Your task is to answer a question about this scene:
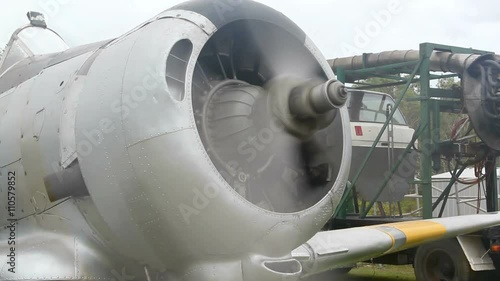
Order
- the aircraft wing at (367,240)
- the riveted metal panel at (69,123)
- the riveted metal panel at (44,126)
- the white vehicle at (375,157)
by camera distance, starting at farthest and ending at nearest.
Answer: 1. the white vehicle at (375,157)
2. the aircraft wing at (367,240)
3. the riveted metal panel at (44,126)
4. the riveted metal panel at (69,123)

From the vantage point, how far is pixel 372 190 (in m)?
9.29

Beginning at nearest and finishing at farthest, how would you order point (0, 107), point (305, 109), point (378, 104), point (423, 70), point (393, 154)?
1. point (305, 109)
2. point (0, 107)
3. point (423, 70)
4. point (393, 154)
5. point (378, 104)

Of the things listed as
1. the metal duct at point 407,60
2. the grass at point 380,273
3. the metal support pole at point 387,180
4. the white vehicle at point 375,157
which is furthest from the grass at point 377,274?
the metal duct at point 407,60

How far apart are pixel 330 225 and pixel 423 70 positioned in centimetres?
232

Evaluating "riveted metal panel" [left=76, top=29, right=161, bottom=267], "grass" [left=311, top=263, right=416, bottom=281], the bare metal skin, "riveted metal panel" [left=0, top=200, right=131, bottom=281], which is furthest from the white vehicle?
Result: "riveted metal panel" [left=76, top=29, right=161, bottom=267]

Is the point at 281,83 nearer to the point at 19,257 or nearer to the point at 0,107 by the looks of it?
the point at 19,257

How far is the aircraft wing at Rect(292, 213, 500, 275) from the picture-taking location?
4105mm

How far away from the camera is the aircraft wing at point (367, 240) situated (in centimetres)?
411

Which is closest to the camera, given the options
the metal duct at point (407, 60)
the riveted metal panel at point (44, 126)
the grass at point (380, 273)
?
the riveted metal panel at point (44, 126)

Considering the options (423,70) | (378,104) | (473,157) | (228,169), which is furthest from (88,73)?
(378,104)

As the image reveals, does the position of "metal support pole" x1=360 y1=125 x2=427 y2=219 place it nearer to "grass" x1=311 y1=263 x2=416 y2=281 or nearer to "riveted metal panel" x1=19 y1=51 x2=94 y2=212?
"grass" x1=311 y1=263 x2=416 y2=281

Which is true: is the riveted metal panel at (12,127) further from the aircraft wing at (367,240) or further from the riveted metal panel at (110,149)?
the aircraft wing at (367,240)

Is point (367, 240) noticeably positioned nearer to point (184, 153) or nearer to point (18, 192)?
point (184, 153)

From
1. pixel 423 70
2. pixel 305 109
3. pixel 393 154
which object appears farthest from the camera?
pixel 393 154
